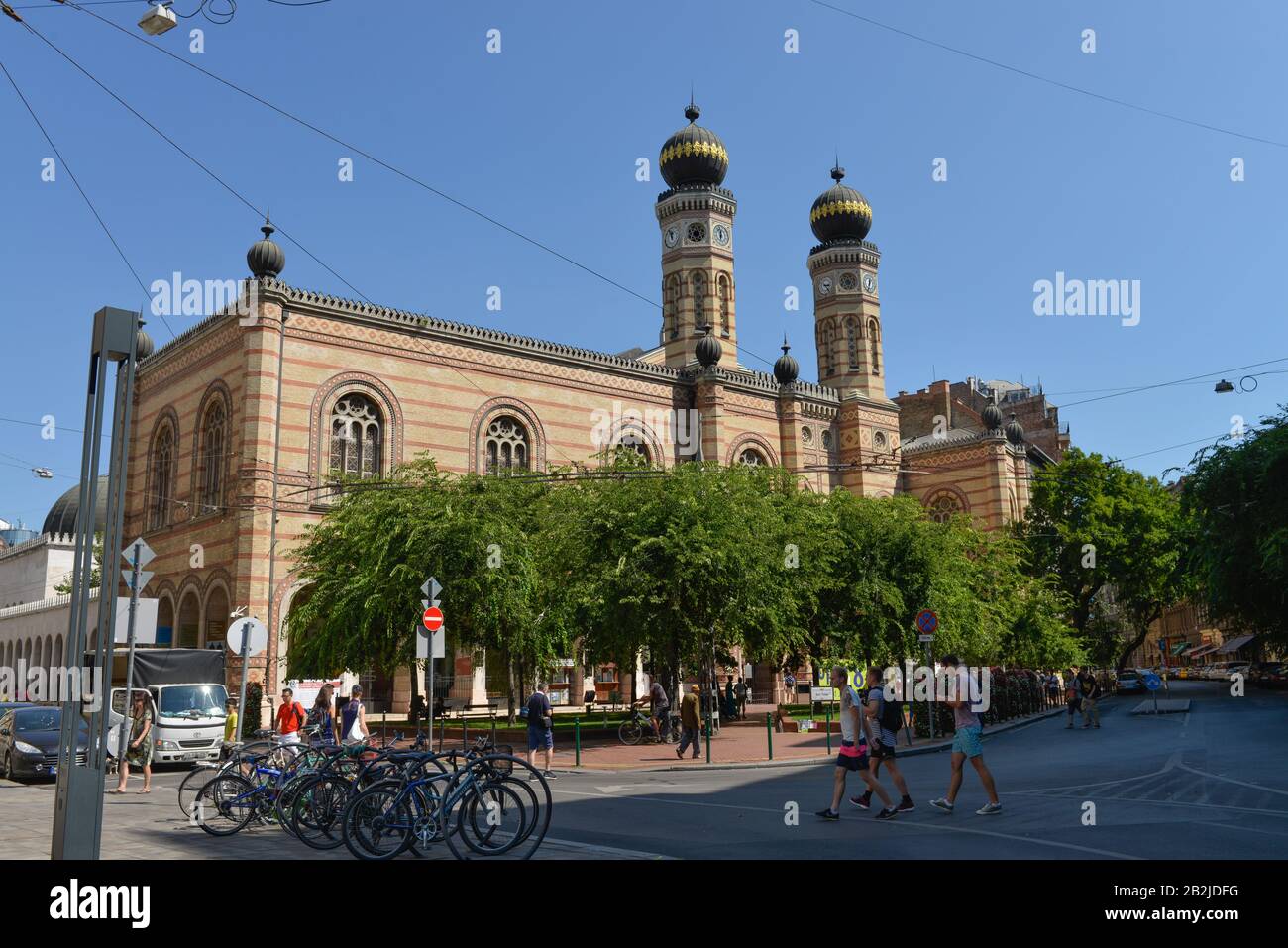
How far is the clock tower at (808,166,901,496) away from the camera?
4894cm

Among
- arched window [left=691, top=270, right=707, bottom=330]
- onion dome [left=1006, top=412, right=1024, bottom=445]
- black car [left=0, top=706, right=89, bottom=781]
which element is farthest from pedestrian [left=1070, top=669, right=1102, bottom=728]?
onion dome [left=1006, top=412, right=1024, bottom=445]

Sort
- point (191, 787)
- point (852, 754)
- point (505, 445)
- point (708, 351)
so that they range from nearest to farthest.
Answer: point (852, 754) < point (191, 787) < point (505, 445) < point (708, 351)

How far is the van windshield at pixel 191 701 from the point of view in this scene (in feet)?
65.7

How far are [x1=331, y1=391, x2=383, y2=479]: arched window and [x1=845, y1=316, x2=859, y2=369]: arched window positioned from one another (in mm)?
25440

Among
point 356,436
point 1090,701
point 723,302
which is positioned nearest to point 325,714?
point 356,436

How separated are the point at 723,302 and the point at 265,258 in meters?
20.9

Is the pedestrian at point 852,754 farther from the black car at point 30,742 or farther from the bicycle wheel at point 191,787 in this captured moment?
the black car at point 30,742

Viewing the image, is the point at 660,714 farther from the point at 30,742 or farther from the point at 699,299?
the point at 699,299

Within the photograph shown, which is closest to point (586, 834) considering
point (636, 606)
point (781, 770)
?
point (781, 770)

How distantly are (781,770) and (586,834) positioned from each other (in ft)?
27.0

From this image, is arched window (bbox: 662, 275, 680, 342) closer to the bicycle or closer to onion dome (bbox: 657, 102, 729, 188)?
onion dome (bbox: 657, 102, 729, 188)

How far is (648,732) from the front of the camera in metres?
24.7

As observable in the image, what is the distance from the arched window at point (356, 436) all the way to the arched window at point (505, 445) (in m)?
3.86
